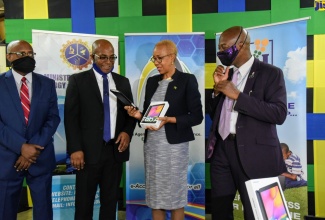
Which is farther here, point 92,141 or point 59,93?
point 59,93

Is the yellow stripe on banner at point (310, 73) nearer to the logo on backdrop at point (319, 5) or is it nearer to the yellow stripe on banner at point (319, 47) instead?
the yellow stripe on banner at point (319, 47)

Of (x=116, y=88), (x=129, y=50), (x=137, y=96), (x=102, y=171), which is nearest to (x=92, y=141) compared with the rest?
(x=102, y=171)

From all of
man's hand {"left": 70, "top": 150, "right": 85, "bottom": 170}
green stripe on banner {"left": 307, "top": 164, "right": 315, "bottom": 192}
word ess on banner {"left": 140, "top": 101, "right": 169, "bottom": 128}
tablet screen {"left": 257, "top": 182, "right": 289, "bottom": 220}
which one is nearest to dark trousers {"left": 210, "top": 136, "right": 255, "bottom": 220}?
word ess on banner {"left": 140, "top": 101, "right": 169, "bottom": 128}

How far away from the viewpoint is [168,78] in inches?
97.0

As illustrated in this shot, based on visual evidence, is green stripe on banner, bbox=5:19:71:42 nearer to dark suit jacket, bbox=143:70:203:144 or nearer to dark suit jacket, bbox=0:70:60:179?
dark suit jacket, bbox=0:70:60:179

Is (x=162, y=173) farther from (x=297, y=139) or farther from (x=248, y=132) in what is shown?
(x=297, y=139)

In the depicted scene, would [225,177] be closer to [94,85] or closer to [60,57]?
[94,85]

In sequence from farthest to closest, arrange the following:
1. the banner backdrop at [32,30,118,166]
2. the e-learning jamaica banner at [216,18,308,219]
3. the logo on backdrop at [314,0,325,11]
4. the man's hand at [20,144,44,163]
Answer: the logo on backdrop at [314,0,325,11], the banner backdrop at [32,30,118,166], the e-learning jamaica banner at [216,18,308,219], the man's hand at [20,144,44,163]

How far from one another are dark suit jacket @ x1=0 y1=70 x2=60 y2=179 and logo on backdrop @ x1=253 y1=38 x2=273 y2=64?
6.55 feet

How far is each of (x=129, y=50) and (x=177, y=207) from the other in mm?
1756

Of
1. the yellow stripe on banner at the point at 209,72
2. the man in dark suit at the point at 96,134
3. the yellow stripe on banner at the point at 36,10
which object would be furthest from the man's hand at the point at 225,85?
the yellow stripe on banner at the point at 36,10

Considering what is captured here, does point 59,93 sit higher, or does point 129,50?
point 129,50

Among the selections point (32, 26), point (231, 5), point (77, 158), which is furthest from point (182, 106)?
point (32, 26)

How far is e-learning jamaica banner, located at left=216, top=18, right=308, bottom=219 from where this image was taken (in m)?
2.96
